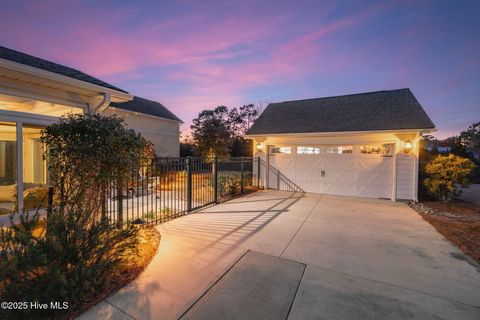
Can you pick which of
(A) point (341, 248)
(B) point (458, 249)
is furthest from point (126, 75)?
(B) point (458, 249)

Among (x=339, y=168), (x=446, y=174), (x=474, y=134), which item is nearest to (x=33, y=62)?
(x=339, y=168)

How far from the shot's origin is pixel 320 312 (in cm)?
221

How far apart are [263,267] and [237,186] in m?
6.43

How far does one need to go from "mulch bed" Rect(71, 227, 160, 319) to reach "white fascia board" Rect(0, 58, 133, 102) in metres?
3.49

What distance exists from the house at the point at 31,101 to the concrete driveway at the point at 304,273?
347 cm

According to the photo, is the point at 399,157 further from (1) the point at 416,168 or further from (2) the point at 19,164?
(2) the point at 19,164

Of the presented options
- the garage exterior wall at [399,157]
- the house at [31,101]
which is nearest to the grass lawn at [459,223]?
the garage exterior wall at [399,157]

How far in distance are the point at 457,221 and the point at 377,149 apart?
373 cm

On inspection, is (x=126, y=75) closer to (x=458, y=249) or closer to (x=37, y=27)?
(x=37, y=27)

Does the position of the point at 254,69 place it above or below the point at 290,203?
above

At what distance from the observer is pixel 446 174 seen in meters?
7.52

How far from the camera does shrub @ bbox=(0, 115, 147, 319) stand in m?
2.06

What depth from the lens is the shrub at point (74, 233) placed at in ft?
6.76

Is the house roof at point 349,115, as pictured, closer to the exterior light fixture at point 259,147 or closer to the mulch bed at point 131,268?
the exterior light fixture at point 259,147
